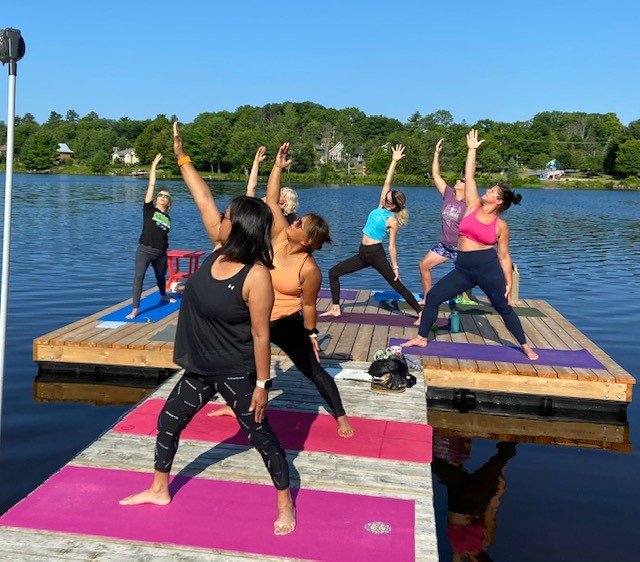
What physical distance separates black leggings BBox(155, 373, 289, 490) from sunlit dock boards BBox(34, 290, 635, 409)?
14.4ft

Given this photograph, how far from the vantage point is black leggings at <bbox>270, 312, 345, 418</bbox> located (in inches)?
241

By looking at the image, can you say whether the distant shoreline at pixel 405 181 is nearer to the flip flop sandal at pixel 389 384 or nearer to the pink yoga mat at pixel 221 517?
the flip flop sandal at pixel 389 384

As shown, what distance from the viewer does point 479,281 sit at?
28.9 ft

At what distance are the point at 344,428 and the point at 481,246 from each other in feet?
11.3

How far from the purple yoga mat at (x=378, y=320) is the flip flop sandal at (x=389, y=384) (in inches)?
136

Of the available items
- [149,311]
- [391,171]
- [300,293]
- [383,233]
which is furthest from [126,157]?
[300,293]

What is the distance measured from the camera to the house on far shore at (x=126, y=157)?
14052cm

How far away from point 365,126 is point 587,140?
52994 mm

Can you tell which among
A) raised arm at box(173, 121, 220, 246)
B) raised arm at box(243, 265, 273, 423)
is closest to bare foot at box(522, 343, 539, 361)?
raised arm at box(173, 121, 220, 246)

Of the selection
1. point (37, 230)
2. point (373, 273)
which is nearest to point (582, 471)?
point (373, 273)

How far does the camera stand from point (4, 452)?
7703 mm

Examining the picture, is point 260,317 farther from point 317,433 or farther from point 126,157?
point 126,157

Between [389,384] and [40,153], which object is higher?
[40,153]

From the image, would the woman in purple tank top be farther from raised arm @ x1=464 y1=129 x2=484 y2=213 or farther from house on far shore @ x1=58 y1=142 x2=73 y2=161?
house on far shore @ x1=58 y1=142 x2=73 y2=161
